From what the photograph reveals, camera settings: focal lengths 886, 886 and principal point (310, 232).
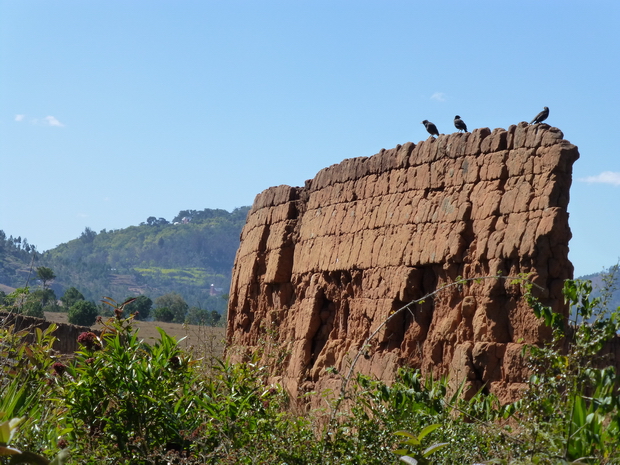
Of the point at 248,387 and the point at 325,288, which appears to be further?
the point at 325,288

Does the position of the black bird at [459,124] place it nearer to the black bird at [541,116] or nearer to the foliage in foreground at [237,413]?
the black bird at [541,116]

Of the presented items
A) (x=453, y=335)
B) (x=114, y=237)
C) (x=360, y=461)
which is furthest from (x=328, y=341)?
(x=114, y=237)

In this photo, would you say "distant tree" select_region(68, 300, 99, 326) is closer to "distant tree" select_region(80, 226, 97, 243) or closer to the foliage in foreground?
the foliage in foreground

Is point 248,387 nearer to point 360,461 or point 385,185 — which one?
point 360,461

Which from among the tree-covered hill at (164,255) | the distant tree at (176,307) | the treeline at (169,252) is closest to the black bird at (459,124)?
the distant tree at (176,307)

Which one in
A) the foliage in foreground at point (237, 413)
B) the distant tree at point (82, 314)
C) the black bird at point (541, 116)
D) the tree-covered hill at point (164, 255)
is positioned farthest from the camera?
the tree-covered hill at point (164, 255)

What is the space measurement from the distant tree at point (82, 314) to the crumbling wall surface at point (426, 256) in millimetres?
21108

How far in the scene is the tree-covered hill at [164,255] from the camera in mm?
114000

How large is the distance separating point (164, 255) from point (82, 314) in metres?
108

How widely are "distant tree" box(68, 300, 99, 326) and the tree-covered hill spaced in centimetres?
6981

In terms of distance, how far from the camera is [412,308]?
10328 mm

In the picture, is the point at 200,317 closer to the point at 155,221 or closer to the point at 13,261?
the point at 13,261

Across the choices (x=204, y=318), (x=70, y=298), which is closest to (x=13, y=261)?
(x=70, y=298)

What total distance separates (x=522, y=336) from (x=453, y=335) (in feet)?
3.23
